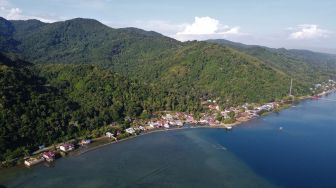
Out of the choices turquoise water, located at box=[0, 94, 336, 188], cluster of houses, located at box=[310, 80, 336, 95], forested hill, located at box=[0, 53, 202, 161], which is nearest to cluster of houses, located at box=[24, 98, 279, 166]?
turquoise water, located at box=[0, 94, 336, 188]

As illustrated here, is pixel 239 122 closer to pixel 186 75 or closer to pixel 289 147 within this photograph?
pixel 289 147

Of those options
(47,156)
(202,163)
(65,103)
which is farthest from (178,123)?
(47,156)

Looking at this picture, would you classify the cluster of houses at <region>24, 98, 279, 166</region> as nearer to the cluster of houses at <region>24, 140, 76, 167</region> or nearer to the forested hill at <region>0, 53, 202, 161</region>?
A: the cluster of houses at <region>24, 140, 76, 167</region>

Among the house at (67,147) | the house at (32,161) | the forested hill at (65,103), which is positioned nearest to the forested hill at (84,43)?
the forested hill at (65,103)

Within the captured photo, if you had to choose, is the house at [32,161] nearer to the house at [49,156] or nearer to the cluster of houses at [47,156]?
the cluster of houses at [47,156]

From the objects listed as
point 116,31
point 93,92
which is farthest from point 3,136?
point 116,31

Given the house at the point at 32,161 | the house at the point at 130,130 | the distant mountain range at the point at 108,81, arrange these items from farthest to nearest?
the house at the point at 130,130 → the distant mountain range at the point at 108,81 → the house at the point at 32,161
